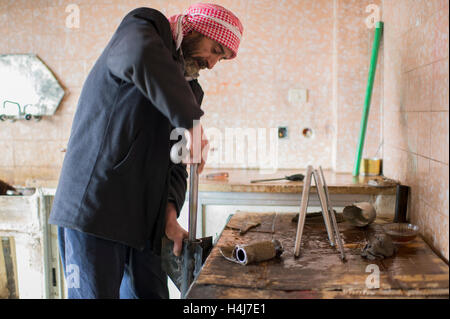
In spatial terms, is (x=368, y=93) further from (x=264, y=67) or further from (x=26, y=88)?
(x=26, y=88)

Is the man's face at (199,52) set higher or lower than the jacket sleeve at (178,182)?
higher

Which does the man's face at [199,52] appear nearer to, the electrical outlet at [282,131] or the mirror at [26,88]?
the electrical outlet at [282,131]

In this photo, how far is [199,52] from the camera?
1.40 m

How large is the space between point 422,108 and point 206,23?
27.7 inches

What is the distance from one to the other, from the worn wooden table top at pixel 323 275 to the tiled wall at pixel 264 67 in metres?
1.22

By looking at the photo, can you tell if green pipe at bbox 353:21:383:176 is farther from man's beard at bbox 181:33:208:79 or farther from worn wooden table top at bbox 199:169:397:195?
man's beard at bbox 181:33:208:79

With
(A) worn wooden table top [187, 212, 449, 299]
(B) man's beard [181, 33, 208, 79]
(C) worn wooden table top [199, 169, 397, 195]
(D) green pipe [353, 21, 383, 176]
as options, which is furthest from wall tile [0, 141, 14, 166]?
(D) green pipe [353, 21, 383, 176]

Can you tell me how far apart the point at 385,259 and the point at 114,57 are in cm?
85

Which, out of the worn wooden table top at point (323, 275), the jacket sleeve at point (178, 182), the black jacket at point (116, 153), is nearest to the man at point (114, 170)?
the black jacket at point (116, 153)

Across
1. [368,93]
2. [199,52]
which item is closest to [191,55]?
[199,52]

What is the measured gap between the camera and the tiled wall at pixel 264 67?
7.82ft

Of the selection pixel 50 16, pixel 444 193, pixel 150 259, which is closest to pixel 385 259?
pixel 444 193

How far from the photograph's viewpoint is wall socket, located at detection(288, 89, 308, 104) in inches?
99.3
